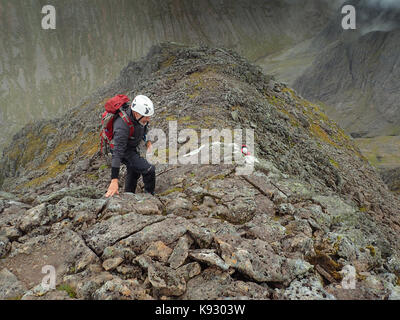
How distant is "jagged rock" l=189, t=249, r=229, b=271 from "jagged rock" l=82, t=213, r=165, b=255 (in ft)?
6.21

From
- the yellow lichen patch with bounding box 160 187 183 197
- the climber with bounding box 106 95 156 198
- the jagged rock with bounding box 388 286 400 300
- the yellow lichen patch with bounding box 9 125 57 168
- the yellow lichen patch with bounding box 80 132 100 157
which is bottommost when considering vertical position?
the jagged rock with bounding box 388 286 400 300

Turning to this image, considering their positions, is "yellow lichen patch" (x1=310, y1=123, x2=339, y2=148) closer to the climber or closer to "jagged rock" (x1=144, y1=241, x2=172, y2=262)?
the climber

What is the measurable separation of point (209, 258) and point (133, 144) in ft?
18.6

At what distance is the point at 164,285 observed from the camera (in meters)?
5.79

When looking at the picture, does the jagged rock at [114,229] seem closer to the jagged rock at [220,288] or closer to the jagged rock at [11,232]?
the jagged rock at [11,232]

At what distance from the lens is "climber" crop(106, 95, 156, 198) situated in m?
9.07

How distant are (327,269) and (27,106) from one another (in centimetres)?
23540

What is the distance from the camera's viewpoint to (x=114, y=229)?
7523 mm

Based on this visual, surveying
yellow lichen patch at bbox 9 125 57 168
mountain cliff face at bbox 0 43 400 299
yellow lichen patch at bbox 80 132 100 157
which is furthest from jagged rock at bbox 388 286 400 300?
yellow lichen patch at bbox 9 125 57 168

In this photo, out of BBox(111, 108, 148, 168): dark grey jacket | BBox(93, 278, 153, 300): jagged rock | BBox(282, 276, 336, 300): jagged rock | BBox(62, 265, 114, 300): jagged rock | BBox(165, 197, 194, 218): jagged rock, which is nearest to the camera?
BBox(93, 278, 153, 300): jagged rock

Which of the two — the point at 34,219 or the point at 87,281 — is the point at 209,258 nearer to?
the point at 87,281

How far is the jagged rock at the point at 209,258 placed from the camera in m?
6.35

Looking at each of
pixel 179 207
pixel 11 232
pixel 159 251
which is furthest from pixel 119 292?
pixel 11 232

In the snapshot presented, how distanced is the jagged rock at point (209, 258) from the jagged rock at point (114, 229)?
1.89 m
